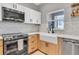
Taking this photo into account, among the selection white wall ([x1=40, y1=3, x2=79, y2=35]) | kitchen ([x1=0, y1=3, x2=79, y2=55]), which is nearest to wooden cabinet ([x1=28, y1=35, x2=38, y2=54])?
kitchen ([x1=0, y1=3, x2=79, y2=55])

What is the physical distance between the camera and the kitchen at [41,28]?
926 mm

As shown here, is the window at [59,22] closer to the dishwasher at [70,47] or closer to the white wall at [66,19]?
the white wall at [66,19]

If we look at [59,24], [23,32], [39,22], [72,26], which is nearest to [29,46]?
[23,32]

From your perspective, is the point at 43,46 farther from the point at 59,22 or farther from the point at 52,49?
the point at 59,22

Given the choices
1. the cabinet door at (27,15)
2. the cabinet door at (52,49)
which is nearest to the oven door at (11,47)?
the cabinet door at (27,15)

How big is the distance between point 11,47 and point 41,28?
0.42 m

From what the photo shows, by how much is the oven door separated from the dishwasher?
572 millimetres

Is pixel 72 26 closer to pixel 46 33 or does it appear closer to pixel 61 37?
pixel 61 37

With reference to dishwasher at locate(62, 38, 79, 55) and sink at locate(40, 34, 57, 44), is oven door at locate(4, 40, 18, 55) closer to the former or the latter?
sink at locate(40, 34, 57, 44)

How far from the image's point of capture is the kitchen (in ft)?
3.04

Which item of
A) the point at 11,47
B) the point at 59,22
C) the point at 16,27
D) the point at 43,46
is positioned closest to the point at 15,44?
the point at 11,47

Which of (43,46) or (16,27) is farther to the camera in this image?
(43,46)

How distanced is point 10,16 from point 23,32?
0.23 meters

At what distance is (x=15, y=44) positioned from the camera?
981 millimetres
